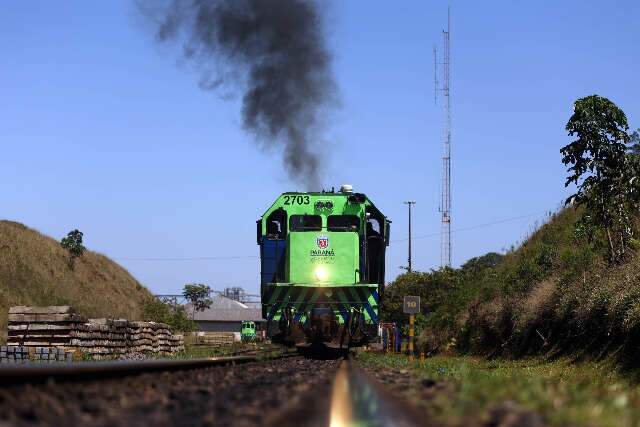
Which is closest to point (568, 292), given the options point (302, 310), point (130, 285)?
point (302, 310)

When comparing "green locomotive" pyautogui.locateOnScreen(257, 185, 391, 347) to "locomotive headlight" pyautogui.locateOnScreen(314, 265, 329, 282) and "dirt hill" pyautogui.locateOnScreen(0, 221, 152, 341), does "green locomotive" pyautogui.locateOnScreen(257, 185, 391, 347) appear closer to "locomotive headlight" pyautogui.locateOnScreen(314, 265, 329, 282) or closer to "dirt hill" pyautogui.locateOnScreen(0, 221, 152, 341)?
"locomotive headlight" pyautogui.locateOnScreen(314, 265, 329, 282)

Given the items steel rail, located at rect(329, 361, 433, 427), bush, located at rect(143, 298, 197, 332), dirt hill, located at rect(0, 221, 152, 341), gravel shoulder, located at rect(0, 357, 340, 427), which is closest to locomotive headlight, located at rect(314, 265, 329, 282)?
gravel shoulder, located at rect(0, 357, 340, 427)

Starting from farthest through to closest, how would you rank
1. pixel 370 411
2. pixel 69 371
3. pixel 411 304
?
pixel 411 304 < pixel 69 371 < pixel 370 411

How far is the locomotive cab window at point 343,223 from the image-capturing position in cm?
1890

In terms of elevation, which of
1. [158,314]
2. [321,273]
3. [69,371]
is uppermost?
[321,273]

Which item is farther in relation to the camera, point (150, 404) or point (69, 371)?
point (69, 371)

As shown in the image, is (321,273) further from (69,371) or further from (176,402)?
(176,402)

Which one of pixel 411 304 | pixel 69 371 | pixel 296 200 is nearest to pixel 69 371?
pixel 69 371

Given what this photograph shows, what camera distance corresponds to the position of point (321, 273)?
61.2ft

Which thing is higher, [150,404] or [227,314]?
[227,314]

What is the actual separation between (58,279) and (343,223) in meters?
35.8

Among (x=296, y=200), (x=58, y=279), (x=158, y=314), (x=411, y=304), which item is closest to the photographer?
(x=296, y=200)

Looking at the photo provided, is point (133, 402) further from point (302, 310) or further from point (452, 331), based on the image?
point (452, 331)

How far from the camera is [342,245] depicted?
18.7 metres
